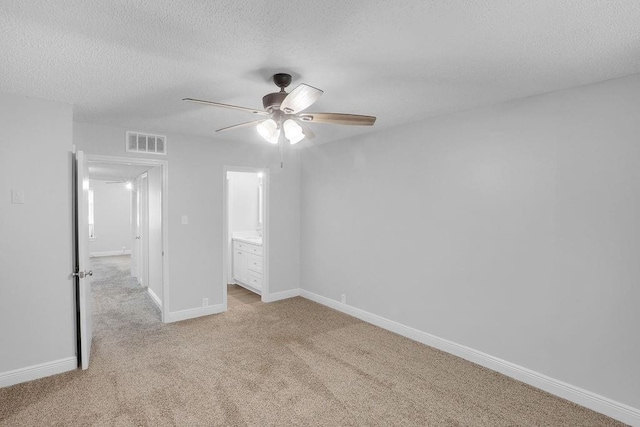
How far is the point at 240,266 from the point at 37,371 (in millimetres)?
3296

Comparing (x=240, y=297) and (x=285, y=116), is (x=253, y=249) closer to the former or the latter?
(x=240, y=297)

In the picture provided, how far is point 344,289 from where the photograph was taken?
179 inches

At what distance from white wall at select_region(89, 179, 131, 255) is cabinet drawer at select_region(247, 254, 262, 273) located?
20.6 feet

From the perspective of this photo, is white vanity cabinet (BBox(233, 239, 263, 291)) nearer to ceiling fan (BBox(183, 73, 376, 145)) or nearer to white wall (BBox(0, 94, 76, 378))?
white wall (BBox(0, 94, 76, 378))

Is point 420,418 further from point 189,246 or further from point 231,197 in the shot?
point 231,197

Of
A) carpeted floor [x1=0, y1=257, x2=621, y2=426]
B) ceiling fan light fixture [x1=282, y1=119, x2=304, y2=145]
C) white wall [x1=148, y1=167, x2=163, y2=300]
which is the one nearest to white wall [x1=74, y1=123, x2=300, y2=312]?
white wall [x1=148, y1=167, x2=163, y2=300]

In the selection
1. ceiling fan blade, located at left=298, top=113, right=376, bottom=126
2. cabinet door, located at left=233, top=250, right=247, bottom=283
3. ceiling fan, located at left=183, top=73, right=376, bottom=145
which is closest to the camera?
ceiling fan, located at left=183, top=73, right=376, bottom=145

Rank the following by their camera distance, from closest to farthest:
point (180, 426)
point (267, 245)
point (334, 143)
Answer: point (180, 426) < point (334, 143) < point (267, 245)

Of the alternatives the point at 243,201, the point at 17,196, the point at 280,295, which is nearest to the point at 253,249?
the point at 280,295

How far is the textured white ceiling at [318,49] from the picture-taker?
1.54 metres

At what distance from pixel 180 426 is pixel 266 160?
3.51m

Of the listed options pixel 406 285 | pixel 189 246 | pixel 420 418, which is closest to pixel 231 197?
pixel 189 246

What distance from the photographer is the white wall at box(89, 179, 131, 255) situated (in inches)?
373

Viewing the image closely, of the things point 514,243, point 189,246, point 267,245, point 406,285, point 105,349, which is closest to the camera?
point 514,243
